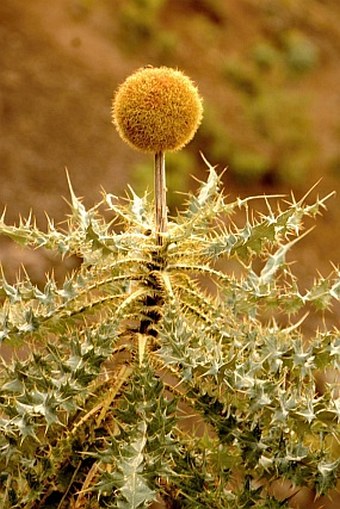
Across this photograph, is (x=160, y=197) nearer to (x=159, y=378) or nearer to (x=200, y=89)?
(x=159, y=378)

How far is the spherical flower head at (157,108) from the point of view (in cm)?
194

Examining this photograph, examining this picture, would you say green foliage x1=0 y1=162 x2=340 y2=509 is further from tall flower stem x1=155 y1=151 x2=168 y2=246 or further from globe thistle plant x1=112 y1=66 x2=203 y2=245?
globe thistle plant x1=112 y1=66 x2=203 y2=245

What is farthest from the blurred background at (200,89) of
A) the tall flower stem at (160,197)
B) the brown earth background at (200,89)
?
the tall flower stem at (160,197)

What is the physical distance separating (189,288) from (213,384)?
0.79ft

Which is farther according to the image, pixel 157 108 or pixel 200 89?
pixel 200 89

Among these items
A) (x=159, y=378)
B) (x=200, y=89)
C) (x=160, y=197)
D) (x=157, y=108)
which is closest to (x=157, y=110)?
(x=157, y=108)

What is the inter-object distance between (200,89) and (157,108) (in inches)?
306

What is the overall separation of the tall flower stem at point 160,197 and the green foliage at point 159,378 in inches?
0.9

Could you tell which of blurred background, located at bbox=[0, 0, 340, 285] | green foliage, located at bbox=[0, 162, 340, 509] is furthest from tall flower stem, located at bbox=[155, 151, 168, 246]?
blurred background, located at bbox=[0, 0, 340, 285]

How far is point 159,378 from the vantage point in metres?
1.90

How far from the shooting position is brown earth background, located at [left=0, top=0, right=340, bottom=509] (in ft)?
26.6

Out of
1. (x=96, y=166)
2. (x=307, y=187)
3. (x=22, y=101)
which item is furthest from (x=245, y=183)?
(x=22, y=101)

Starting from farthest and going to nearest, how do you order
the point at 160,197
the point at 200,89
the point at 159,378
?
the point at 200,89
the point at 160,197
the point at 159,378

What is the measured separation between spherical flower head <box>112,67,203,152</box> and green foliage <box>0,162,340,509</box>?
17cm
